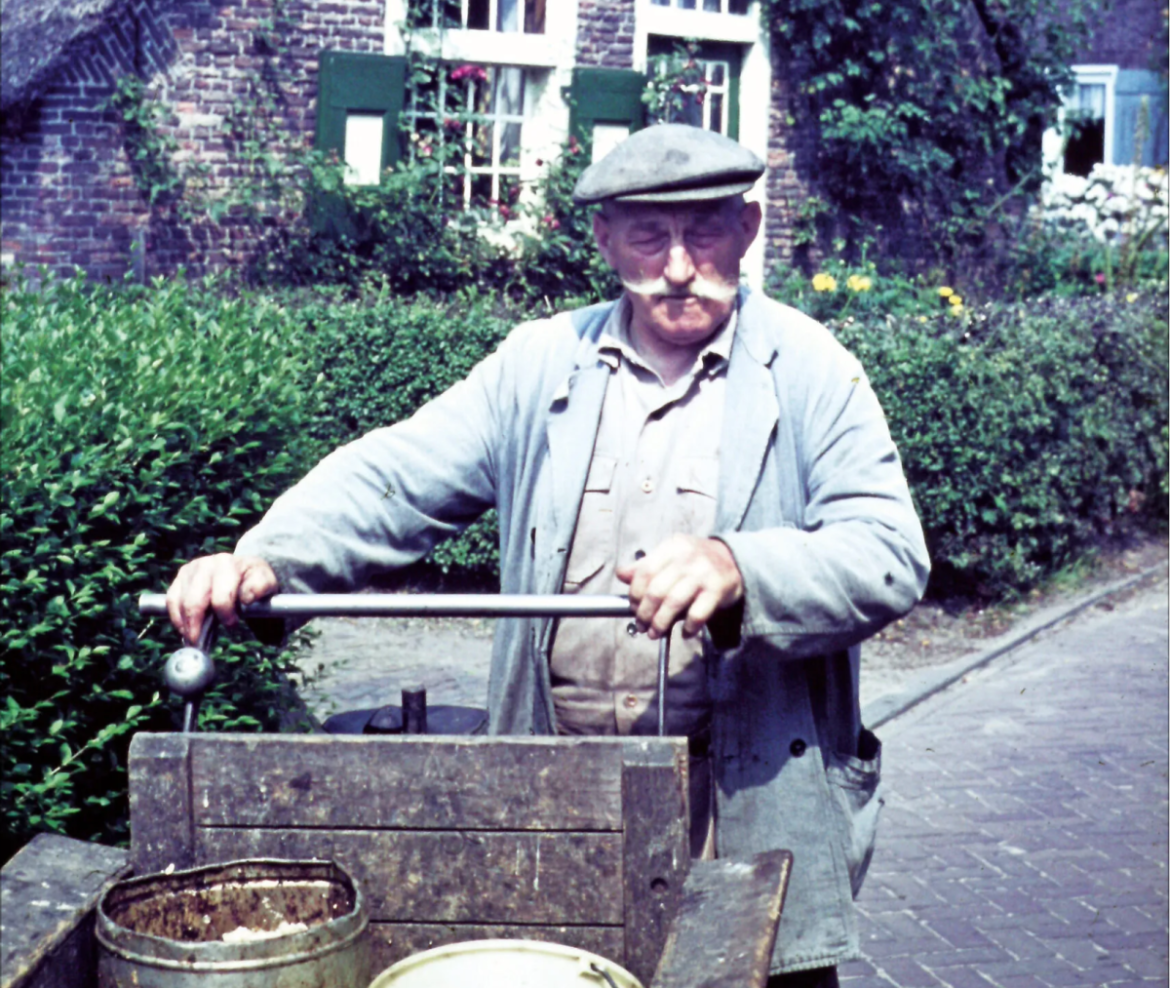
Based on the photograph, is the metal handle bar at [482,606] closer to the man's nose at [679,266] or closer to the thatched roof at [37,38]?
the man's nose at [679,266]

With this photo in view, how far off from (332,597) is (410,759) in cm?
28

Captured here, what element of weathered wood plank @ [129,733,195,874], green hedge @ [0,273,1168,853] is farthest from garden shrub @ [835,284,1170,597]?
weathered wood plank @ [129,733,195,874]

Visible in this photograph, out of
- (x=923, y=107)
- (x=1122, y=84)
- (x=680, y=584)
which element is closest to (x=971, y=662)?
(x=680, y=584)

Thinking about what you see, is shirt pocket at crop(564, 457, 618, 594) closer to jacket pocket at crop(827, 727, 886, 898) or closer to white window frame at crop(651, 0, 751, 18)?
jacket pocket at crop(827, 727, 886, 898)

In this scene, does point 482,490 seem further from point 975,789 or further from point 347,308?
point 347,308

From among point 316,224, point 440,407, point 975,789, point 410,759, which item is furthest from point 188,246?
point 410,759

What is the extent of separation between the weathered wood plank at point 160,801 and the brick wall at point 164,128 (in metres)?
9.37

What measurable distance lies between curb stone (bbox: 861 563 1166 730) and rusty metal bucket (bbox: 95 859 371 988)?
5008mm

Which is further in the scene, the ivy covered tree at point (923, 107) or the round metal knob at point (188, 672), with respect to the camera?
the ivy covered tree at point (923, 107)

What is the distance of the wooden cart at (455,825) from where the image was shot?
88.5 inches

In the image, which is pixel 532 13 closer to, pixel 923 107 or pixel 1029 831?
pixel 923 107

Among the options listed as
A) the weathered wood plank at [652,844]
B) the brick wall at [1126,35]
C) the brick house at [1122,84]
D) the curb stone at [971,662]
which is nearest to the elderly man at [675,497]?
the weathered wood plank at [652,844]

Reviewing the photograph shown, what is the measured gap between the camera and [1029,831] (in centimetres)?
608

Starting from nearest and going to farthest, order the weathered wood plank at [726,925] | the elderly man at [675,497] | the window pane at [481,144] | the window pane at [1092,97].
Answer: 1. the weathered wood plank at [726,925]
2. the elderly man at [675,497]
3. the window pane at [481,144]
4. the window pane at [1092,97]
